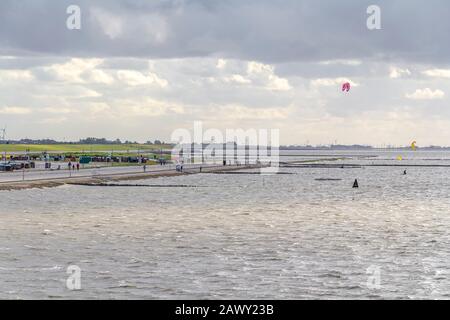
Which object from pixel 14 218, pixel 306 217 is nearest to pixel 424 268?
pixel 306 217

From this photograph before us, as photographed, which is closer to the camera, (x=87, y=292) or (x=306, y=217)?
(x=87, y=292)

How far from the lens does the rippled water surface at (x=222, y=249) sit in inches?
1319

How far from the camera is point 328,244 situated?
4856 centimetres

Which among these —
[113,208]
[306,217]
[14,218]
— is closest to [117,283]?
[14,218]

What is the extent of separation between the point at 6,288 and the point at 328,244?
2315 cm

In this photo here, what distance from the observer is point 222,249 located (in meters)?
45.6

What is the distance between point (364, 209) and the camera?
80.5 metres

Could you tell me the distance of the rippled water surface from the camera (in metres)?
33.5

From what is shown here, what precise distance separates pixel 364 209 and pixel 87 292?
52869 millimetres
